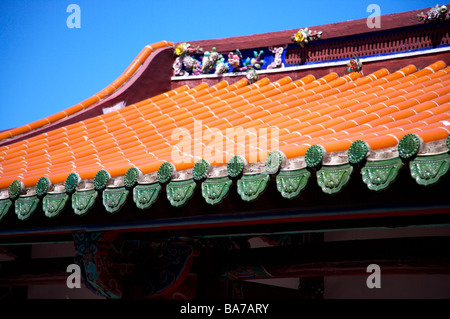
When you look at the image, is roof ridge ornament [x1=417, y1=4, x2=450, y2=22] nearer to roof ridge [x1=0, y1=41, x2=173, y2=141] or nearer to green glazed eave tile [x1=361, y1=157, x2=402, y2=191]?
roof ridge [x1=0, y1=41, x2=173, y2=141]

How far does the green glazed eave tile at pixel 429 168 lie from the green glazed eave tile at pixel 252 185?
0.65 metres

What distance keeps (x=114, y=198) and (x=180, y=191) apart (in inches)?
17.1

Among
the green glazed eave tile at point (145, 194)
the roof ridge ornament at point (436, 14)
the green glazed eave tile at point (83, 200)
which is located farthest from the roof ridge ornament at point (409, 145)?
the roof ridge ornament at point (436, 14)

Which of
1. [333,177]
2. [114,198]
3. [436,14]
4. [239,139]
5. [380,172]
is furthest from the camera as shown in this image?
[436,14]

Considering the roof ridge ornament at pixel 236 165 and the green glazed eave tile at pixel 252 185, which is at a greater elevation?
the roof ridge ornament at pixel 236 165

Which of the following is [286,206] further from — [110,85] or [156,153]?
[110,85]

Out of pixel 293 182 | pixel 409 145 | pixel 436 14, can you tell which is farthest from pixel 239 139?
pixel 436 14

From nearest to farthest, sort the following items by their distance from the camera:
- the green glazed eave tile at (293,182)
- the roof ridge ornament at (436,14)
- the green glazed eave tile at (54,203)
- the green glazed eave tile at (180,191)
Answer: the green glazed eave tile at (293,182) → the green glazed eave tile at (180,191) → the green glazed eave tile at (54,203) → the roof ridge ornament at (436,14)

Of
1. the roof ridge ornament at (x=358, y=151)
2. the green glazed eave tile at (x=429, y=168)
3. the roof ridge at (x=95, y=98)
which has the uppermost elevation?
the roof ridge at (x=95, y=98)

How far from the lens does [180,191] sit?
2.66 m

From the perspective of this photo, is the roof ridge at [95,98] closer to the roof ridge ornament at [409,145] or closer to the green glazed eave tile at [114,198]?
the green glazed eave tile at [114,198]

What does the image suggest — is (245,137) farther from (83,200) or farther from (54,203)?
(54,203)

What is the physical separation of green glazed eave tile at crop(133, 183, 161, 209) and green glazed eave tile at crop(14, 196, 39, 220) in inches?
31.5

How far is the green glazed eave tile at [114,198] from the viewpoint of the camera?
112 inches
